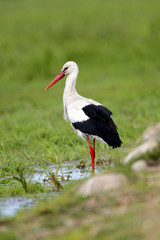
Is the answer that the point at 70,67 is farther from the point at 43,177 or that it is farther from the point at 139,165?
the point at 139,165

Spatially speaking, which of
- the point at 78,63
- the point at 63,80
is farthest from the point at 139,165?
the point at 78,63

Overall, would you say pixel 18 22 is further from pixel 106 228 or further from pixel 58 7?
pixel 106 228

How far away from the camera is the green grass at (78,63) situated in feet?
28.5

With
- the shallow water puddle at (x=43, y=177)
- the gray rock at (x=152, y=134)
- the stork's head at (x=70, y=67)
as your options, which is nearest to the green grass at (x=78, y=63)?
the shallow water puddle at (x=43, y=177)

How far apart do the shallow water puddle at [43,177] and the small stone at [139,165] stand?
3.66 feet

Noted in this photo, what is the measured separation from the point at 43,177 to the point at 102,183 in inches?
103

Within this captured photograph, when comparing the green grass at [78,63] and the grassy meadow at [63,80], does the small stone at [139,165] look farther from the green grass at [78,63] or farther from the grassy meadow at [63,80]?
the green grass at [78,63]

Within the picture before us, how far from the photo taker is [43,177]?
6.49m

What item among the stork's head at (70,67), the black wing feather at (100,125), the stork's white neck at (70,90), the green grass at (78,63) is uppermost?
the green grass at (78,63)

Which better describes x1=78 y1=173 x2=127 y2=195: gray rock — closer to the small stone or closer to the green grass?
the small stone

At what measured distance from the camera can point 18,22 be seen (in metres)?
24.9

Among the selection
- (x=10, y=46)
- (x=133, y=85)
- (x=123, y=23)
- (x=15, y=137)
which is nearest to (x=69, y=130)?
(x=15, y=137)

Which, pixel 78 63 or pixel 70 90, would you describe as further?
pixel 78 63

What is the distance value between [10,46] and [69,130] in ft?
42.3
